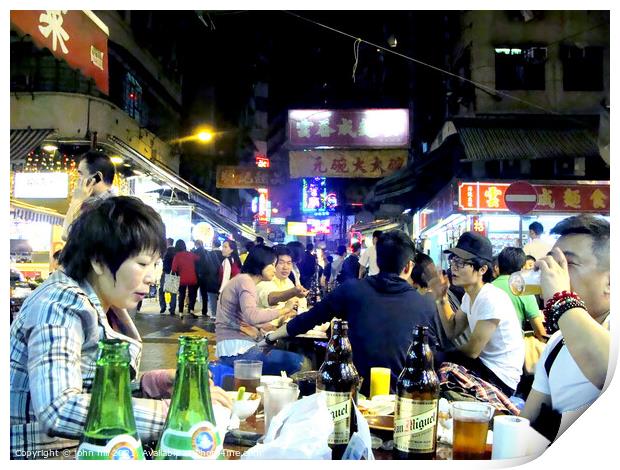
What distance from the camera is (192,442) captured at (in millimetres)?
991

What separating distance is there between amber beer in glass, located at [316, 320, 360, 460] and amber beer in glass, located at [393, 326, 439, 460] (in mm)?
125

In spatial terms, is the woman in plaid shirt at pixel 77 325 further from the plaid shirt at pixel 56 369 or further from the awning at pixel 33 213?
the awning at pixel 33 213

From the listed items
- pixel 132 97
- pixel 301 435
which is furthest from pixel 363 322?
pixel 132 97

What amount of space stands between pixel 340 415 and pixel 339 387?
→ 0.27ft

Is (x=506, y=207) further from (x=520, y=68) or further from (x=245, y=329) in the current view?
(x=245, y=329)

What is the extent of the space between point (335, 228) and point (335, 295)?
26.7m

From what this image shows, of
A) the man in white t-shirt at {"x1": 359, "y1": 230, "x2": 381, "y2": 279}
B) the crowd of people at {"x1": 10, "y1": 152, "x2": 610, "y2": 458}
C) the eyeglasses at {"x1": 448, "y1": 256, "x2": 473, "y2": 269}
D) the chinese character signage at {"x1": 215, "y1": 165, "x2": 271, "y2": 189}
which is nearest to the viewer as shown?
the crowd of people at {"x1": 10, "y1": 152, "x2": 610, "y2": 458}

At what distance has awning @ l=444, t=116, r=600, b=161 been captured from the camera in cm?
632

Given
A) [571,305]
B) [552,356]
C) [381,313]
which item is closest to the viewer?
[571,305]

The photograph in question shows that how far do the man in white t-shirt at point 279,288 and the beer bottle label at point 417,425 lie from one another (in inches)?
131

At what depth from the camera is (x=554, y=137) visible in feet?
22.1

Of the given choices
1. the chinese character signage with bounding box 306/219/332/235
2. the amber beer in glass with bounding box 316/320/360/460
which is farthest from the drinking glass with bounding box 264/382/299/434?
the chinese character signage with bounding box 306/219/332/235

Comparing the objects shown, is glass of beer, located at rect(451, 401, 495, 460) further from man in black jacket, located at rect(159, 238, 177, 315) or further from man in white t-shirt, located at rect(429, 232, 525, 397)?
man in black jacket, located at rect(159, 238, 177, 315)
